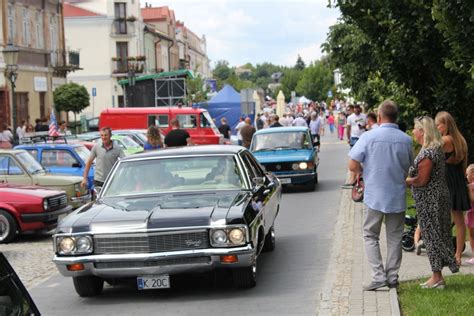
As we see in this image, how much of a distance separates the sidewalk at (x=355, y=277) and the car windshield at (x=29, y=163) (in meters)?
6.71

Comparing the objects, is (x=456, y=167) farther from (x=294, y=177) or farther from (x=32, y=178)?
(x=294, y=177)

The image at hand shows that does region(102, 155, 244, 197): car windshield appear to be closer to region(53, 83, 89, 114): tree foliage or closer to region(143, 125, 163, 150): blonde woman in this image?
region(143, 125, 163, 150): blonde woman

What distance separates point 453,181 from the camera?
34.0 feet

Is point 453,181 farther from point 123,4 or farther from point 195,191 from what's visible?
point 123,4

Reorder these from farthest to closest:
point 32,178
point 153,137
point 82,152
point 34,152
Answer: point 82,152 < point 34,152 < point 32,178 < point 153,137

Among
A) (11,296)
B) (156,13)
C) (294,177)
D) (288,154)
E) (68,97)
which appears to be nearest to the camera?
(11,296)

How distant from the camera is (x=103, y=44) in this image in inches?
3019

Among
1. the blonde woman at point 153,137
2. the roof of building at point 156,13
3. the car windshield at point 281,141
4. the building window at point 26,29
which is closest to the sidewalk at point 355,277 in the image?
the blonde woman at point 153,137

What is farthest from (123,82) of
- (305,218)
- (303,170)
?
(305,218)

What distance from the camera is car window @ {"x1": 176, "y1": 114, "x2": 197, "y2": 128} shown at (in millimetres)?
35938

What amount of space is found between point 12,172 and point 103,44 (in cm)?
6008

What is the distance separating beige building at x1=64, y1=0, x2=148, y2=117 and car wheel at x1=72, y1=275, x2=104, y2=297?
65643mm

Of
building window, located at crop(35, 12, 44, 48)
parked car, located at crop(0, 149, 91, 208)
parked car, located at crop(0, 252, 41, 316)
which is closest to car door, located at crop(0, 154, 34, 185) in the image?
parked car, located at crop(0, 149, 91, 208)

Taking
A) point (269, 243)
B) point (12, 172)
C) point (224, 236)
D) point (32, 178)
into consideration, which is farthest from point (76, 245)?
point (12, 172)
